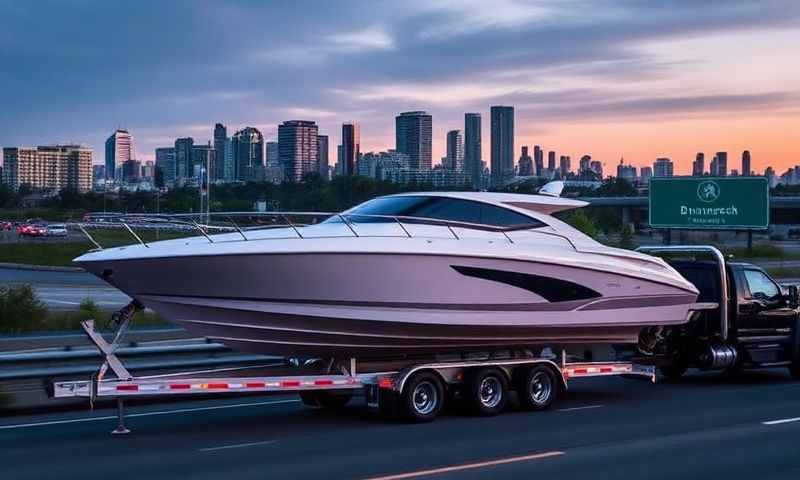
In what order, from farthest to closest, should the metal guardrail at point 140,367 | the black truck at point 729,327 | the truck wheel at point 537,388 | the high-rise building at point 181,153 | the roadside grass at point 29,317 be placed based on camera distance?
the high-rise building at point 181,153, the roadside grass at point 29,317, the black truck at point 729,327, the truck wheel at point 537,388, the metal guardrail at point 140,367

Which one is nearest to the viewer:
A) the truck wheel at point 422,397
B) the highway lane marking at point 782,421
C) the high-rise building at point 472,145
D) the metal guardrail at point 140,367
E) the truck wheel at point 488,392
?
the truck wheel at point 422,397

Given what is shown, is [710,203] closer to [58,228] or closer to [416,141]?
[58,228]

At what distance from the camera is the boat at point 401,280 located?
42.4 ft

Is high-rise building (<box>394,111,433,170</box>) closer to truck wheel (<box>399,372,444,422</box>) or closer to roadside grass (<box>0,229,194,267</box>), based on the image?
roadside grass (<box>0,229,194,267</box>)

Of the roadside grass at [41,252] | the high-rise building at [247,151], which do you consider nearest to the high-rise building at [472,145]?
the high-rise building at [247,151]

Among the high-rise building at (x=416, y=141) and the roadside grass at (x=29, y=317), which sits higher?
the high-rise building at (x=416, y=141)

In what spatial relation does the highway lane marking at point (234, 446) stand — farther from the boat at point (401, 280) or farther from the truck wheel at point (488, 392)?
the truck wheel at point (488, 392)

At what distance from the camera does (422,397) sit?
14.3 metres

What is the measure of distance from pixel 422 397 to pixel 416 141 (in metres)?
74.8

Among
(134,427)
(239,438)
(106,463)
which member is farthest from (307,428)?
(106,463)

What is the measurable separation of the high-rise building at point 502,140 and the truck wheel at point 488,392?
76595 millimetres

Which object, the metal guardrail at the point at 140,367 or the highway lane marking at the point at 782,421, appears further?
the metal guardrail at the point at 140,367

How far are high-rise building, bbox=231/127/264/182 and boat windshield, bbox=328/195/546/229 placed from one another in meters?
82.3

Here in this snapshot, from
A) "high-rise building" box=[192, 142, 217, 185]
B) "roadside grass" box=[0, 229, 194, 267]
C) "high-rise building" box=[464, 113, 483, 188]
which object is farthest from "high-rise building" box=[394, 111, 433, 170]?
"roadside grass" box=[0, 229, 194, 267]
